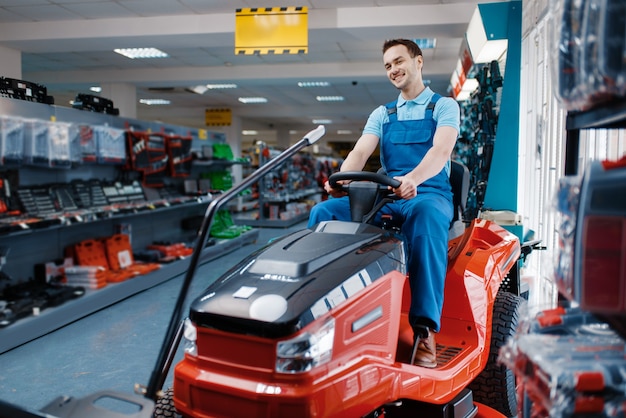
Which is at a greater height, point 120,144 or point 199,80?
point 199,80

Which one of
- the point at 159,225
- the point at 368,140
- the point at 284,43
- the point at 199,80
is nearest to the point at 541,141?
the point at 368,140

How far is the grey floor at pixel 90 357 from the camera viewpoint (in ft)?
10.2

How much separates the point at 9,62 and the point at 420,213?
9.13 metres

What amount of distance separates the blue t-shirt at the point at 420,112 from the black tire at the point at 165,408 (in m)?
1.54

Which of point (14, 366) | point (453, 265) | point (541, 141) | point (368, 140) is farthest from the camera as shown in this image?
point (541, 141)

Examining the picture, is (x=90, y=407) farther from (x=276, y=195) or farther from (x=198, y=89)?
(x=198, y=89)

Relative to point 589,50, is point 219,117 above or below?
above

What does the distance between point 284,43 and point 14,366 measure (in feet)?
15.7

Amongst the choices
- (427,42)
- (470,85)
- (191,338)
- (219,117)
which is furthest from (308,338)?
(219,117)

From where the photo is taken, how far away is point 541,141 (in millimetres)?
4891

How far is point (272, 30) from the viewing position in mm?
6707

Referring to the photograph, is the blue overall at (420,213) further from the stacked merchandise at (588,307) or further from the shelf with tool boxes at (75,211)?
the shelf with tool boxes at (75,211)

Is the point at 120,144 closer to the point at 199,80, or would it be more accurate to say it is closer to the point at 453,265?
the point at 453,265

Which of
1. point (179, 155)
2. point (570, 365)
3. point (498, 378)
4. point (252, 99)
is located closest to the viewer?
point (570, 365)
